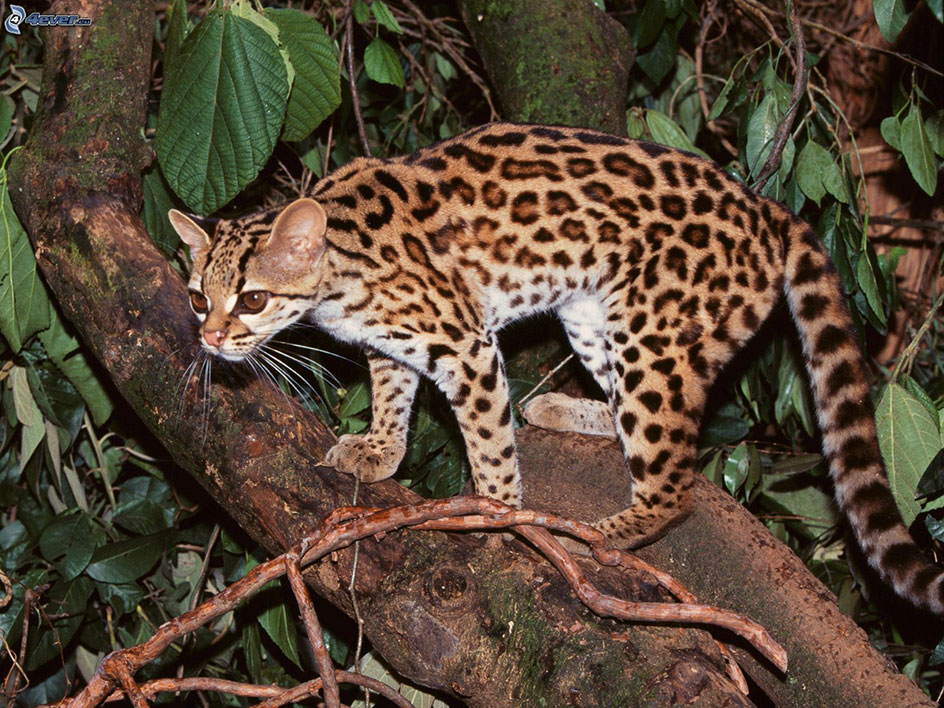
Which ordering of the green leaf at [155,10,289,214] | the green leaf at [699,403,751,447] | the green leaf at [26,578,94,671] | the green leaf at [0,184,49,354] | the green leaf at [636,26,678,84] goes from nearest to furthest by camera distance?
the green leaf at [155,10,289,214], the green leaf at [0,184,49,354], the green leaf at [26,578,94,671], the green leaf at [699,403,751,447], the green leaf at [636,26,678,84]

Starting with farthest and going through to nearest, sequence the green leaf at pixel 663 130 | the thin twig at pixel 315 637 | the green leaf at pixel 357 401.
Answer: the green leaf at pixel 663 130, the green leaf at pixel 357 401, the thin twig at pixel 315 637

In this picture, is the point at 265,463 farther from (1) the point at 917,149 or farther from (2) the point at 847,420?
(1) the point at 917,149

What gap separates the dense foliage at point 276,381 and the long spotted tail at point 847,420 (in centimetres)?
28

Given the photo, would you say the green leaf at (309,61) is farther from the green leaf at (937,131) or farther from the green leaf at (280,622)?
the green leaf at (937,131)

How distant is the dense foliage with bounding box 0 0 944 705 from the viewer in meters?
3.43

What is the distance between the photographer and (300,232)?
314 centimetres

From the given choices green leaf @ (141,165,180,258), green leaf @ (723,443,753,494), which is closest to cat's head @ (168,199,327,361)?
green leaf @ (141,165,180,258)

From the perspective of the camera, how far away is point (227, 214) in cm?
430

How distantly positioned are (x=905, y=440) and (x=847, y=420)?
1.31ft

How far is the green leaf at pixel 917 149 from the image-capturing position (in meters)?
4.05

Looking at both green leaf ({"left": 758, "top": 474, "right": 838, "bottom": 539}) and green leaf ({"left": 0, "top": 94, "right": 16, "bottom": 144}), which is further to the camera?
green leaf ({"left": 758, "top": 474, "right": 838, "bottom": 539})

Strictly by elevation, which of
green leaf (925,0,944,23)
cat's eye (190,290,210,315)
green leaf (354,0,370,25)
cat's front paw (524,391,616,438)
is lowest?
cat's front paw (524,391,616,438)

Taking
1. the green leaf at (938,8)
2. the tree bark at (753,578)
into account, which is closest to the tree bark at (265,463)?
the tree bark at (753,578)

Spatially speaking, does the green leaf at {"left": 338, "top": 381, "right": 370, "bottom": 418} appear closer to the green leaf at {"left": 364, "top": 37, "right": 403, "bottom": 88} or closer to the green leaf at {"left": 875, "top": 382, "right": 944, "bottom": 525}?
the green leaf at {"left": 364, "top": 37, "right": 403, "bottom": 88}
